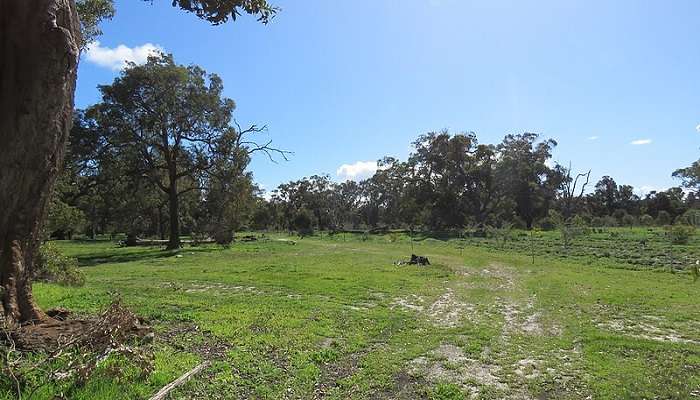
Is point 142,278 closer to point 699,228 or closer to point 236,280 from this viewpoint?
point 236,280

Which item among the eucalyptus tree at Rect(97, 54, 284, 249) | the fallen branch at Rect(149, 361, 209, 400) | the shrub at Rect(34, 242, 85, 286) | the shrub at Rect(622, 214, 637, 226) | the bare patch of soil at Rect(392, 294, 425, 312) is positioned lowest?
the bare patch of soil at Rect(392, 294, 425, 312)

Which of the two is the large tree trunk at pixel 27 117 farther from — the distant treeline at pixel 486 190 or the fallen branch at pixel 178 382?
the distant treeline at pixel 486 190

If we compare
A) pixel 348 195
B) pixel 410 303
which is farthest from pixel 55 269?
pixel 348 195

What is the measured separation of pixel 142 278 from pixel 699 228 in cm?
5204

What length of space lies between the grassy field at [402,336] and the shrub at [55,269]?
2.98ft

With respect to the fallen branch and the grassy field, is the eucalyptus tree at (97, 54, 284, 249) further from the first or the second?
the fallen branch

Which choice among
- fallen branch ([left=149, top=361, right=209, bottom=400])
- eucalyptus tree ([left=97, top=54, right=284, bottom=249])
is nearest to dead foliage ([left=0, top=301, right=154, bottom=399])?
fallen branch ([left=149, top=361, right=209, bottom=400])

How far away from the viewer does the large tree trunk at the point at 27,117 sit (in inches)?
207

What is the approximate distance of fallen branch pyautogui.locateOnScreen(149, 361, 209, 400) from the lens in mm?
4648

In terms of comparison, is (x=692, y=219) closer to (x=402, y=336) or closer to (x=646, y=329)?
(x=646, y=329)

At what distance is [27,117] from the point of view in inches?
208

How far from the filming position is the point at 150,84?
29.0 meters

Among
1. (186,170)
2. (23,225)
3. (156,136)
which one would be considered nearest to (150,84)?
(156,136)

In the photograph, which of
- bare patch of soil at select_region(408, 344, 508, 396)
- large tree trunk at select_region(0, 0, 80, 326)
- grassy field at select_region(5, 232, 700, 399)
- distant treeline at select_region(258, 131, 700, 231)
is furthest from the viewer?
distant treeline at select_region(258, 131, 700, 231)
